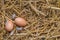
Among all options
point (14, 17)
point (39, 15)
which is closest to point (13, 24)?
point (14, 17)

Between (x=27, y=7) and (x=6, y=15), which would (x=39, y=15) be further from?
(x=6, y=15)

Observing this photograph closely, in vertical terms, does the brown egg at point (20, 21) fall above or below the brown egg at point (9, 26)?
above

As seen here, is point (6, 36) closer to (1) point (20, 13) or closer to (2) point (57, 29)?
(1) point (20, 13)

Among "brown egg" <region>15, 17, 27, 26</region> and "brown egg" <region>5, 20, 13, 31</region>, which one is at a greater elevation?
"brown egg" <region>15, 17, 27, 26</region>

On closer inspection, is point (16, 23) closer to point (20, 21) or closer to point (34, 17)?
point (20, 21)

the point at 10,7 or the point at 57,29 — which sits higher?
the point at 10,7

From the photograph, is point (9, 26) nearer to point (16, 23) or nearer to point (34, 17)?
point (16, 23)

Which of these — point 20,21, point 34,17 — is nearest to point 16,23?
point 20,21
